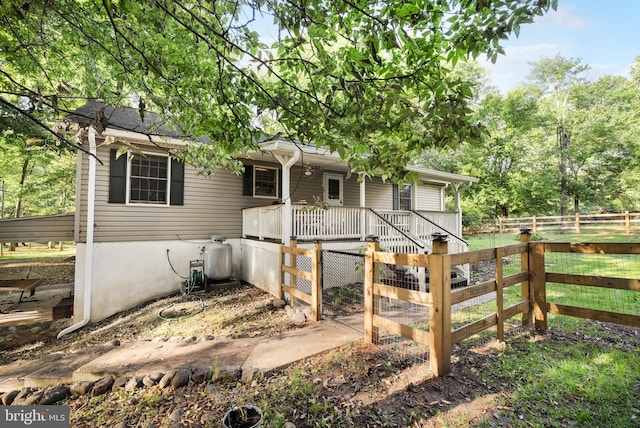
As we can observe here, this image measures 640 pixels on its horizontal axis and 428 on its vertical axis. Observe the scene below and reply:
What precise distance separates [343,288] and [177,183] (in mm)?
5132

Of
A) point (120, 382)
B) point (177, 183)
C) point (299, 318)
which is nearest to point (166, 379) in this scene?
point (120, 382)

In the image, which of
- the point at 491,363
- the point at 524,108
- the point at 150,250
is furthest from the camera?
the point at 524,108

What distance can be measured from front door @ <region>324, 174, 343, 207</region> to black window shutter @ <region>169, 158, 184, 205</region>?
455cm

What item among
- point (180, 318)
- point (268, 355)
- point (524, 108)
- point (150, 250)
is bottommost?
point (180, 318)

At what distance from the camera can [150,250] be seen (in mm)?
7234

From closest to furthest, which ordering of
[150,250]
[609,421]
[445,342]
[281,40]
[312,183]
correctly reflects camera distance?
[609,421]
[281,40]
[445,342]
[150,250]
[312,183]

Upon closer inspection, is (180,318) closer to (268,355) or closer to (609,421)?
(268,355)

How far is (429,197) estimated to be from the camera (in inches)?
571

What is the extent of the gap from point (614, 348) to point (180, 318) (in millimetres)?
6565

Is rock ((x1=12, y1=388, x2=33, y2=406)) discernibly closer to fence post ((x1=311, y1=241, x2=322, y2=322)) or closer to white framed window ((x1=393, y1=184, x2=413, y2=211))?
fence post ((x1=311, y1=241, x2=322, y2=322))

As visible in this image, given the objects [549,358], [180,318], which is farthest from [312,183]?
[549,358]

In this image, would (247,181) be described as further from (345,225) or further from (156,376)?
(156,376)

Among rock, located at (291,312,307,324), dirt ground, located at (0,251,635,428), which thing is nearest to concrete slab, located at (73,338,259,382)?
dirt ground, located at (0,251,635,428)

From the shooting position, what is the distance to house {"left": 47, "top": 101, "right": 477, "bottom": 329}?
256 inches
